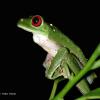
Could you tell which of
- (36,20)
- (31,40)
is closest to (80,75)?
(36,20)

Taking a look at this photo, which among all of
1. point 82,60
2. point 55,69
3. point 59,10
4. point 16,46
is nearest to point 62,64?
point 55,69

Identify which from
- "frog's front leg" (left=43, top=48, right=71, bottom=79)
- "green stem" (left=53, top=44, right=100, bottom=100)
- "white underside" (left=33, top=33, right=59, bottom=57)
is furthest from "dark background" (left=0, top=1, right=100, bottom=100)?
"green stem" (left=53, top=44, right=100, bottom=100)

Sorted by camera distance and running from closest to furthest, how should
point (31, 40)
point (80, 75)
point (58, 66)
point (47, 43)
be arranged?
1. point (80, 75)
2. point (58, 66)
3. point (47, 43)
4. point (31, 40)

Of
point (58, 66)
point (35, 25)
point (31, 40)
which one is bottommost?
point (31, 40)

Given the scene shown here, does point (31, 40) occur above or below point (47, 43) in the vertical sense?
below

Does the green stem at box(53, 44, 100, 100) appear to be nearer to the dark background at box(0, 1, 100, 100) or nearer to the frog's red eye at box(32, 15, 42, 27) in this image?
the frog's red eye at box(32, 15, 42, 27)

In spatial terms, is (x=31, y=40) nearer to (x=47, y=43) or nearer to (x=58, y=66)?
(x=47, y=43)
